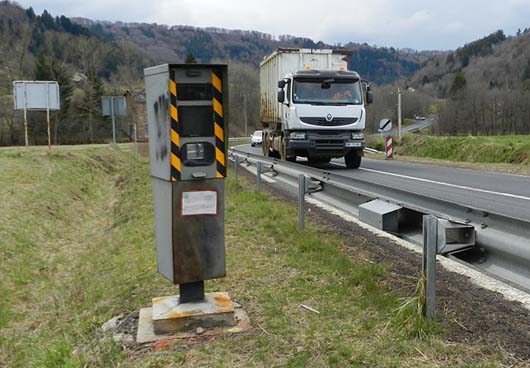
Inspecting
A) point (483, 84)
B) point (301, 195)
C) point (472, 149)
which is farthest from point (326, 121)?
point (483, 84)

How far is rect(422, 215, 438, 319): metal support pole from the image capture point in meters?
3.50

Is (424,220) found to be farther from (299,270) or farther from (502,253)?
(299,270)

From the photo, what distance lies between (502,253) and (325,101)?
1322 cm

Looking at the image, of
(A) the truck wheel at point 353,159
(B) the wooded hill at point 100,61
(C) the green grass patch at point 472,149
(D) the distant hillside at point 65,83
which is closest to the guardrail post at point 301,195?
(A) the truck wheel at point 353,159

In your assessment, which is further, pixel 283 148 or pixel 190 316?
pixel 283 148

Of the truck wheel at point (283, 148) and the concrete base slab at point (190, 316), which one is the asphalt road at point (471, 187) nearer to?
the truck wheel at point (283, 148)

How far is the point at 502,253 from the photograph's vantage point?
311 cm

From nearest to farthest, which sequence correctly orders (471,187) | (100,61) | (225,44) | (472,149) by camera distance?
(471,187) < (472,149) < (100,61) < (225,44)

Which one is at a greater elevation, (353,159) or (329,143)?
(329,143)

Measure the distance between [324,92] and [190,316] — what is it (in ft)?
41.9

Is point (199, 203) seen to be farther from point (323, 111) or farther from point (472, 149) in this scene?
point (472, 149)

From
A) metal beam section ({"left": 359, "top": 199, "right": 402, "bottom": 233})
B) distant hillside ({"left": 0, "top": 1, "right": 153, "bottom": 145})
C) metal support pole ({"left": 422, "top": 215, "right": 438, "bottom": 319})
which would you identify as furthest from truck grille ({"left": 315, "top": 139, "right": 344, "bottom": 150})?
distant hillside ({"left": 0, "top": 1, "right": 153, "bottom": 145})

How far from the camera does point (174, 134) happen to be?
13.0 ft

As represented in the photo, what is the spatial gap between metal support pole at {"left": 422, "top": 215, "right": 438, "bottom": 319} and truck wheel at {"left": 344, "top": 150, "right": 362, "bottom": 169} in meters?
13.5
